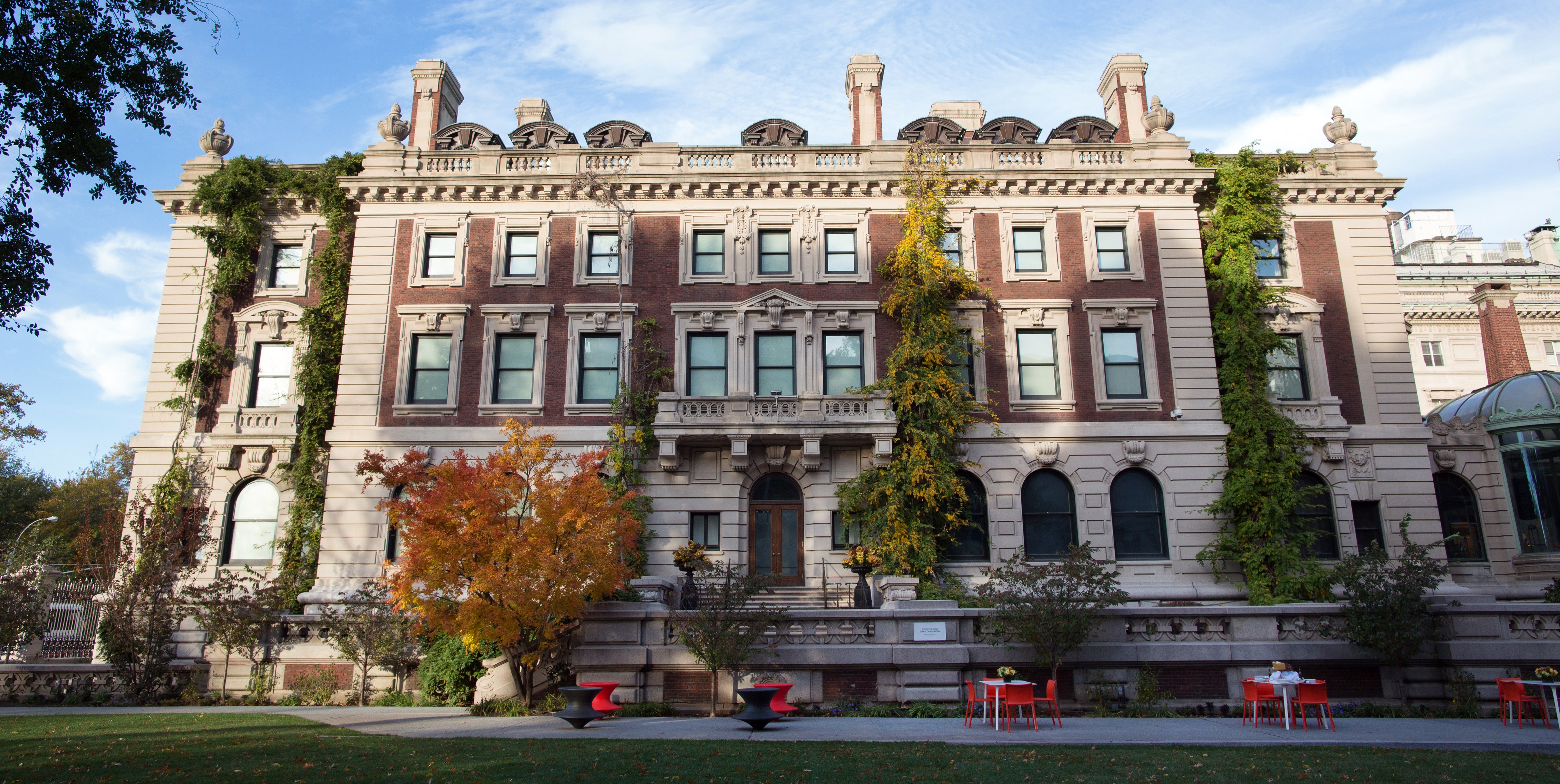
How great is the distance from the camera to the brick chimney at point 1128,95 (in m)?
29.6

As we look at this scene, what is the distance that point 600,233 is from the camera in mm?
27266

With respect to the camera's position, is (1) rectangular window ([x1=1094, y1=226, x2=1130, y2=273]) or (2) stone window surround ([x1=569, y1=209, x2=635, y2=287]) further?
(1) rectangular window ([x1=1094, y1=226, x2=1130, y2=273])

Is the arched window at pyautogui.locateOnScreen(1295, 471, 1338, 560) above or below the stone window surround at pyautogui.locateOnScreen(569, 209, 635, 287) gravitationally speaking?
below

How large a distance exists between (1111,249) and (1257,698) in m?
15.1

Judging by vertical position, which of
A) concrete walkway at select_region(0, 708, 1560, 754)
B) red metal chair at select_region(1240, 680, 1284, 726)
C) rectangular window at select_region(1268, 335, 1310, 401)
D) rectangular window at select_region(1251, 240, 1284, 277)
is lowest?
concrete walkway at select_region(0, 708, 1560, 754)

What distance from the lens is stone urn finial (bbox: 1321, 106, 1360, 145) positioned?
2842 cm

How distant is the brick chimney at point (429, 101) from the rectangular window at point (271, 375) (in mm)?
7698

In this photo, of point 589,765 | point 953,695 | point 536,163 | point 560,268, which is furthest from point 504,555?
point 536,163

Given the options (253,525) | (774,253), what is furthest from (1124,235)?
(253,525)

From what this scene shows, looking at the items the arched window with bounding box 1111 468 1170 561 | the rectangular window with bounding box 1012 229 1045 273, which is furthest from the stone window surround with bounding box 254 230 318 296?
the arched window with bounding box 1111 468 1170 561

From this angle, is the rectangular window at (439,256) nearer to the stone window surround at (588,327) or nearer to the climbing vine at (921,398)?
the stone window surround at (588,327)

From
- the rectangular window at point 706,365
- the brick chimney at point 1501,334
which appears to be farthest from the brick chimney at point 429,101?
the brick chimney at point 1501,334

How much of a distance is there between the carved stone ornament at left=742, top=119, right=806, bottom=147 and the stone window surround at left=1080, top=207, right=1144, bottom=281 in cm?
906

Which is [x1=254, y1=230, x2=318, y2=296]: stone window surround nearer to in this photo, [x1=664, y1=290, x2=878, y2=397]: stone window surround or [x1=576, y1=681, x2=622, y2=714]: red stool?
[x1=664, y1=290, x2=878, y2=397]: stone window surround
